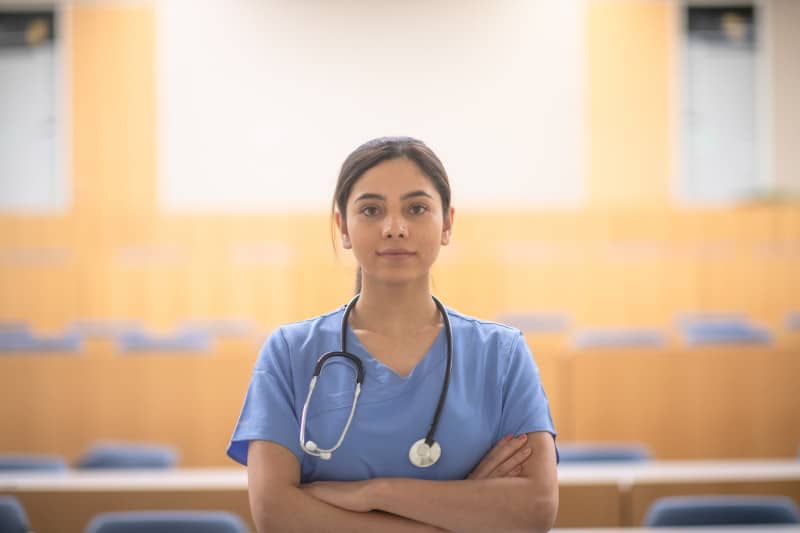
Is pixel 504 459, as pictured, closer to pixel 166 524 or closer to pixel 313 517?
pixel 313 517

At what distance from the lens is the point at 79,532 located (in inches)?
104

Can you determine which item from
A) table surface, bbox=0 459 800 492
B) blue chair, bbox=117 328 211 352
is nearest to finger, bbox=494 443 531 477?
table surface, bbox=0 459 800 492

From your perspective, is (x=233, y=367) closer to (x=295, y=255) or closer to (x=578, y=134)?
(x=295, y=255)

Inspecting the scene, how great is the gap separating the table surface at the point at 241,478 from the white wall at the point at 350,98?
6.83 m

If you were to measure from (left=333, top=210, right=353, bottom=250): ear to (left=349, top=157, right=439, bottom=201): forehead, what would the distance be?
58 millimetres

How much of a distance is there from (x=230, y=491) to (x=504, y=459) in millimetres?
1526

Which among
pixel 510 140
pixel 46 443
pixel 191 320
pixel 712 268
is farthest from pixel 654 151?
pixel 46 443

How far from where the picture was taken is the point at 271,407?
54.7 inches

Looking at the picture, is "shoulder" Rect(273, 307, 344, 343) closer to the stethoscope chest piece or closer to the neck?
the neck

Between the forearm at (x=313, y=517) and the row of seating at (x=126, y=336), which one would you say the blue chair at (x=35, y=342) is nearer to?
the row of seating at (x=126, y=336)

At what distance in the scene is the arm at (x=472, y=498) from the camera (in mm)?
1331

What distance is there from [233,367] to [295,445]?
3456mm

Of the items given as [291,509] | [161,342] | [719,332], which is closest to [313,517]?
[291,509]

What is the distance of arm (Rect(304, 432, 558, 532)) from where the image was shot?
1.33 m
